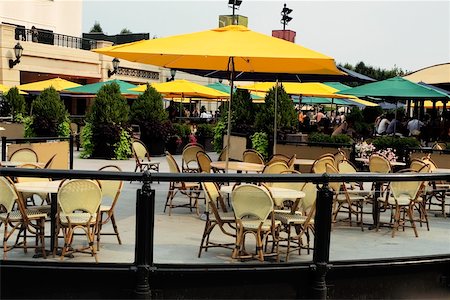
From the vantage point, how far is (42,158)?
11867 mm

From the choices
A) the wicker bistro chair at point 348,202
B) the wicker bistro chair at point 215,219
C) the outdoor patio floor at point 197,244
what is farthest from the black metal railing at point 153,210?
the wicker bistro chair at point 348,202

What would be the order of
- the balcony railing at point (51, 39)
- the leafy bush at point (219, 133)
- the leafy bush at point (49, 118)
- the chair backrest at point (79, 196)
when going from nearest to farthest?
the chair backrest at point (79, 196)
the leafy bush at point (219, 133)
the leafy bush at point (49, 118)
the balcony railing at point (51, 39)

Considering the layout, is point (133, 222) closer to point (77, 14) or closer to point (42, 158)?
point (42, 158)

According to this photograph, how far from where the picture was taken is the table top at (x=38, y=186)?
6.04m

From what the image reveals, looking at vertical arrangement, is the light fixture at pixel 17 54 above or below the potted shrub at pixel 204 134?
above

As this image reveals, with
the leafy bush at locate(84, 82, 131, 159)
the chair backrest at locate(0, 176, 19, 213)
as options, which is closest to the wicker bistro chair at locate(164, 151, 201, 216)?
the chair backrest at locate(0, 176, 19, 213)

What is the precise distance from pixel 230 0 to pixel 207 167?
915cm

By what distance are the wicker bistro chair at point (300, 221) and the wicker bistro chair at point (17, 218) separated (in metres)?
2.52

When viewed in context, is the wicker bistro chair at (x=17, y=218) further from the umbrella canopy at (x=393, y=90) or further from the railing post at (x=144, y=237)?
the umbrella canopy at (x=393, y=90)

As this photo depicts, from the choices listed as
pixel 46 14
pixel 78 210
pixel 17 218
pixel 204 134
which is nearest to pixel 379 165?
pixel 78 210

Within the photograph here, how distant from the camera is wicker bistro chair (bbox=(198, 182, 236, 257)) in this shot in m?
6.03

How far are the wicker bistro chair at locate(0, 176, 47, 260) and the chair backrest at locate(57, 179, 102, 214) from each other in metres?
0.49

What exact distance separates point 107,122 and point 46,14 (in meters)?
27.9

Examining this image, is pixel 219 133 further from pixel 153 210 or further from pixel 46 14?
pixel 46 14
